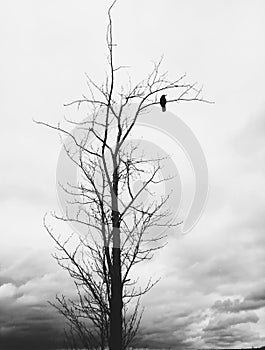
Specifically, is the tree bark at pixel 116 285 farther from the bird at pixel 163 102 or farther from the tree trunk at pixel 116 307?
the bird at pixel 163 102

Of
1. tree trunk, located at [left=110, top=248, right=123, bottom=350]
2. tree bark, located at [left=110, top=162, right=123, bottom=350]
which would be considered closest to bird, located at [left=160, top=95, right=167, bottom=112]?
tree bark, located at [left=110, top=162, right=123, bottom=350]

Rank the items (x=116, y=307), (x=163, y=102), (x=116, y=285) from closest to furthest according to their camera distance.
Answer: (x=116, y=307), (x=116, y=285), (x=163, y=102)

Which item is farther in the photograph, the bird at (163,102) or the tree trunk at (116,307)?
the bird at (163,102)

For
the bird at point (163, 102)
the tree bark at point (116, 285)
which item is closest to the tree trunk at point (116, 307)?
the tree bark at point (116, 285)

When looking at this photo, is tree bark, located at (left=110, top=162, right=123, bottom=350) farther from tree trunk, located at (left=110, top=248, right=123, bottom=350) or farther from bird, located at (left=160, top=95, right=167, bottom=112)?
bird, located at (left=160, top=95, right=167, bottom=112)

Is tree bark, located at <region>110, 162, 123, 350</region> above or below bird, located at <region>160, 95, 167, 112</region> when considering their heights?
below

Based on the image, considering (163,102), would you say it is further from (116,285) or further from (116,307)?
(116,307)

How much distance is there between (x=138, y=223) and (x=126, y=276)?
1.13m

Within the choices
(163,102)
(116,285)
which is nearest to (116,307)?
(116,285)

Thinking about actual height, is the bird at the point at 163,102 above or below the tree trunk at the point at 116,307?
above

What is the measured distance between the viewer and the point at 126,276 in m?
10.8

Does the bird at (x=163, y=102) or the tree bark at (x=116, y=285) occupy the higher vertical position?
the bird at (x=163, y=102)

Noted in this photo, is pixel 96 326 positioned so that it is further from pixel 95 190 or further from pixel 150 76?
pixel 150 76

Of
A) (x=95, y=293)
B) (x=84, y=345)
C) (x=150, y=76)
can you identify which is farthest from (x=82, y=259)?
(x=150, y=76)
